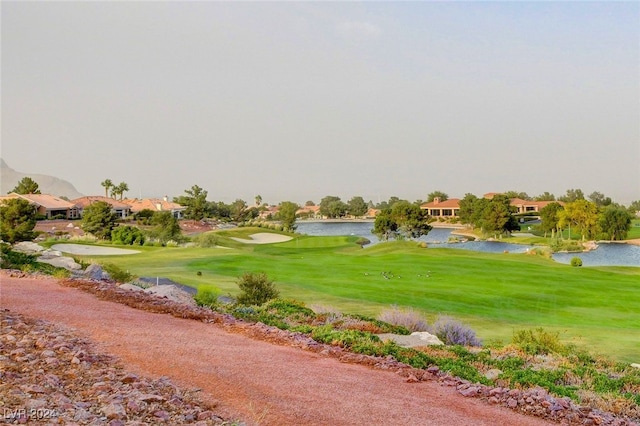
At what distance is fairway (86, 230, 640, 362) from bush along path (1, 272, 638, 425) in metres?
5.98

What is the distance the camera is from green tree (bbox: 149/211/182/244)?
53.5 metres

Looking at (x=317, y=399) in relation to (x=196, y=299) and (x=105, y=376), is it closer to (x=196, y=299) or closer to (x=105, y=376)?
(x=105, y=376)

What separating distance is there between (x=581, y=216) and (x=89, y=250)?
214 ft

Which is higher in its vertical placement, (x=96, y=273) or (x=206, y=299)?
(x=96, y=273)

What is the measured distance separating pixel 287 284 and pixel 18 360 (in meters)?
18.3

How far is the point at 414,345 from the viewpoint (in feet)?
34.4

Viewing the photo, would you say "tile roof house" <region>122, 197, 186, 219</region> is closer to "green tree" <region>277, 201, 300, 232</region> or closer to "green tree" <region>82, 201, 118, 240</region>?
"green tree" <region>277, 201, 300, 232</region>

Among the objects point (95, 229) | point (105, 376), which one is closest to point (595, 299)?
point (105, 376)

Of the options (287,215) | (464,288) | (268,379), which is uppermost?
(287,215)

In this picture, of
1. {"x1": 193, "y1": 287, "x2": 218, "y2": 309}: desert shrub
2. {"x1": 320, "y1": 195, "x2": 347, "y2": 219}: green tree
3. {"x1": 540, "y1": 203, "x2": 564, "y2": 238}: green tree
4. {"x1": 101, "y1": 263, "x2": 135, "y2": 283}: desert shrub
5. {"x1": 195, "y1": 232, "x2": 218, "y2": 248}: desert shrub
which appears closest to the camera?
{"x1": 193, "y1": 287, "x2": 218, "y2": 309}: desert shrub

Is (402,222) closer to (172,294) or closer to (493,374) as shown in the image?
(172,294)

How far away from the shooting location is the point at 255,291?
630 inches

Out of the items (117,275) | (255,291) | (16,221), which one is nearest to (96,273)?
(117,275)

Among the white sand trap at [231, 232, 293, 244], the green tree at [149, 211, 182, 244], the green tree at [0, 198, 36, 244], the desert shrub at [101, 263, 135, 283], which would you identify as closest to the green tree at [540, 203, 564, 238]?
the white sand trap at [231, 232, 293, 244]
